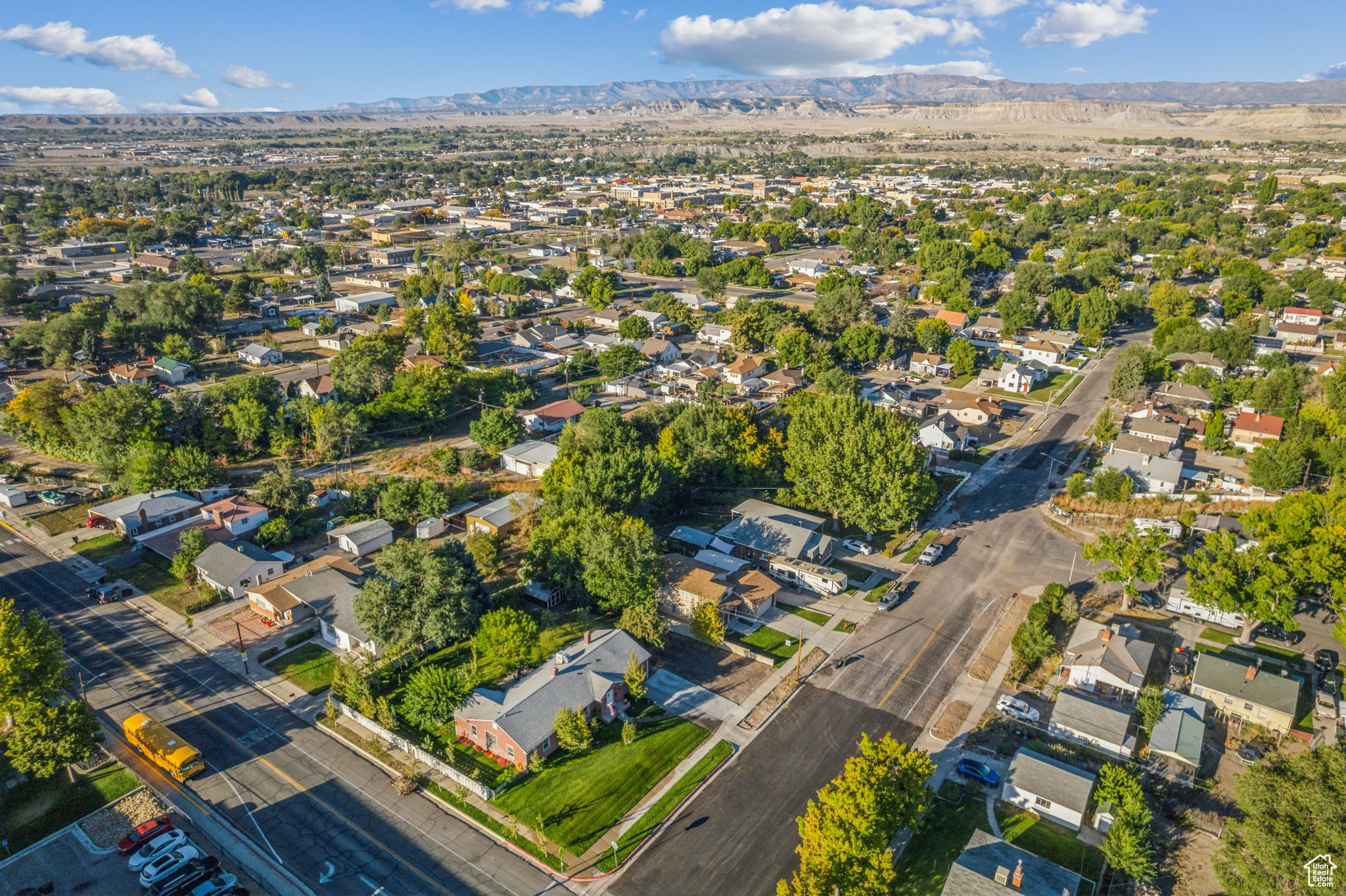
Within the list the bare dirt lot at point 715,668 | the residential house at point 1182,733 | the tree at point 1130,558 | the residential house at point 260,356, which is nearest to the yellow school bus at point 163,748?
the bare dirt lot at point 715,668

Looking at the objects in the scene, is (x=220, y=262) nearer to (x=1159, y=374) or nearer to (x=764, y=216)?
(x=764, y=216)

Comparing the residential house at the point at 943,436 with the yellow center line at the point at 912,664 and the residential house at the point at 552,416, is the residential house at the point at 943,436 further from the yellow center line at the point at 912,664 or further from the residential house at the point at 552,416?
the residential house at the point at 552,416

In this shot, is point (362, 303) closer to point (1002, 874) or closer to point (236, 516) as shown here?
point (236, 516)

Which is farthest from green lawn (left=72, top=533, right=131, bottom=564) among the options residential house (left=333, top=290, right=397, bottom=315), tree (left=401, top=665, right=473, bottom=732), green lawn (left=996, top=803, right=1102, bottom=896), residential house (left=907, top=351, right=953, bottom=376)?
residential house (left=907, top=351, right=953, bottom=376)

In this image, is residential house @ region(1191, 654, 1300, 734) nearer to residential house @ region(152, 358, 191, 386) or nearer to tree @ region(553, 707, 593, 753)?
tree @ region(553, 707, 593, 753)

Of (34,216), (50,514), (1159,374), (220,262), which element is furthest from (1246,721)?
(34,216)

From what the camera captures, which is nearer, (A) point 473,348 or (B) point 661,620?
(B) point 661,620
